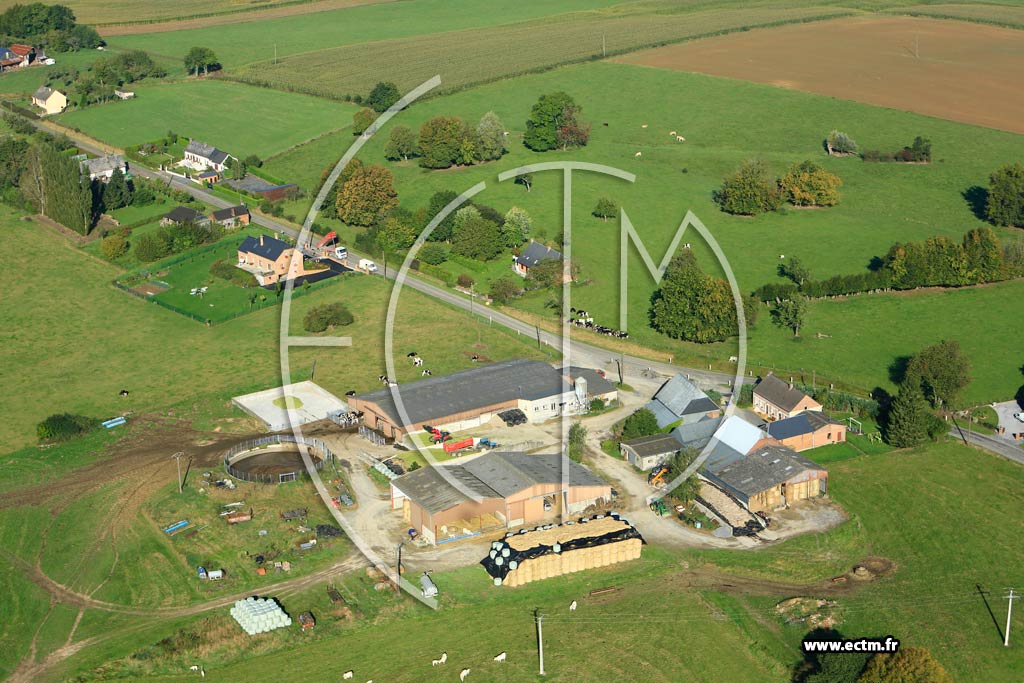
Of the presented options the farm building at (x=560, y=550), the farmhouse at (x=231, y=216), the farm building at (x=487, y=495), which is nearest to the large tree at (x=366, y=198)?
the farmhouse at (x=231, y=216)

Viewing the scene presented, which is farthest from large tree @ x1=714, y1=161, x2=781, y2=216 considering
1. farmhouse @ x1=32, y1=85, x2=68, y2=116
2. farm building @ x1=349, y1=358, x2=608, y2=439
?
farmhouse @ x1=32, y1=85, x2=68, y2=116

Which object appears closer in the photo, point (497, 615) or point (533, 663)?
point (533, 663)

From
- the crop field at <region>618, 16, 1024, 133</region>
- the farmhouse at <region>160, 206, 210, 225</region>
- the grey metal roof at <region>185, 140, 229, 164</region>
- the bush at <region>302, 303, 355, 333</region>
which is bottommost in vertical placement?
the bush at <region>302, 303, 355, 333</region>

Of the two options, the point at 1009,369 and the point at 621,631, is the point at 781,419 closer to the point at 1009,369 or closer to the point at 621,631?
the point at 1009,369

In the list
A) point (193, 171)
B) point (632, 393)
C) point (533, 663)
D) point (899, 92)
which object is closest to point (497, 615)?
point (533, 663)

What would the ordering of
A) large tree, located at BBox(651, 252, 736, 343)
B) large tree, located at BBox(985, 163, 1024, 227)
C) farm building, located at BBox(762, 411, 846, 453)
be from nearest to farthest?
1. farm building, located at BBox(762, 411, 846, 453)
2. large tree, located at BBox(651, 252, 736, 343)
3. large tree, located at BBox(985, 163, 1024, 227)

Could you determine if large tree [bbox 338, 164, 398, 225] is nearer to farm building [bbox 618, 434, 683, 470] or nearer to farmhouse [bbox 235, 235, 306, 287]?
farmhouse [bbox 235, 235, 306, 287]
